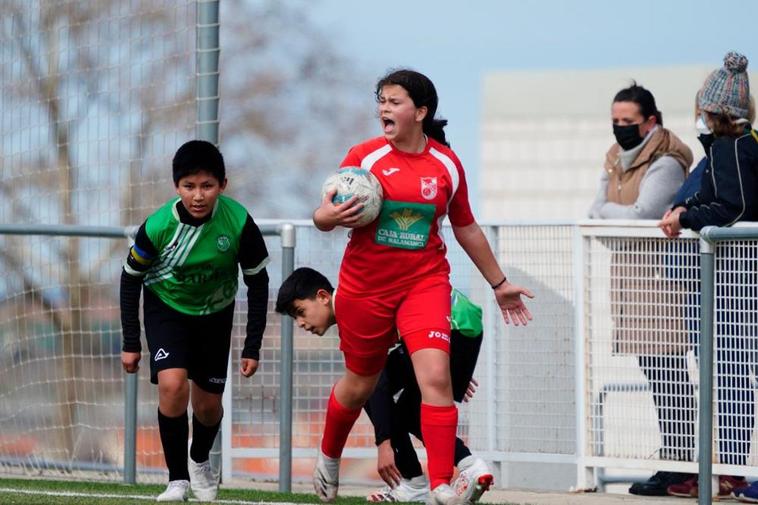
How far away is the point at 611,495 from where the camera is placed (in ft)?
29.8

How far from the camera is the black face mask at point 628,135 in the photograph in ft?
31.3

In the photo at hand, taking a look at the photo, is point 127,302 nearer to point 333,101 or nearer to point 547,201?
point 333,101

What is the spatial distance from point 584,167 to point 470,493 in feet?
279

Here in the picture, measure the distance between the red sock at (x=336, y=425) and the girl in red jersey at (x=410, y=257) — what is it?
298 mm

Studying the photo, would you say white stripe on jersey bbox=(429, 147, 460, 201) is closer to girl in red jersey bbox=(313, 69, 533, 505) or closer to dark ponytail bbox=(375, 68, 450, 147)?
girl in red jersey bbox=(313, 69, 533, 505)

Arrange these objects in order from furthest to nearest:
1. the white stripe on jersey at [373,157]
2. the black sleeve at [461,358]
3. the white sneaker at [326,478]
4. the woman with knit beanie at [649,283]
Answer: the woman with knit beanie at [649,283]
the black sleeve at [461,358]
the white sneaker at [326,478]
the white stripe on jersey at [373,157]

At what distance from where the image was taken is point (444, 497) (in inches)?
270

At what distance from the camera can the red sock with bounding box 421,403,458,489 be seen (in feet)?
23.0

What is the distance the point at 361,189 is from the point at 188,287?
1232mm

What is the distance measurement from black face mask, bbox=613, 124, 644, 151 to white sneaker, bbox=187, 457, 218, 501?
3.20 meters

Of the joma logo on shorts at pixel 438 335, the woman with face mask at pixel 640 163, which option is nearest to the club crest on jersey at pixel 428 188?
the joma logo on shorts at pixel 438 335

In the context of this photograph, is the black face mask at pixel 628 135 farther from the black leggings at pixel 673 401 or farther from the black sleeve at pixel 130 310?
the black sleeve at pixel 130 310

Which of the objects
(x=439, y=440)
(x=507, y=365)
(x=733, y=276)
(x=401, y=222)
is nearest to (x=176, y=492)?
(x=439, y=440)

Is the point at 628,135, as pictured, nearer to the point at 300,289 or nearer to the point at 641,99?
the point at 641,99
